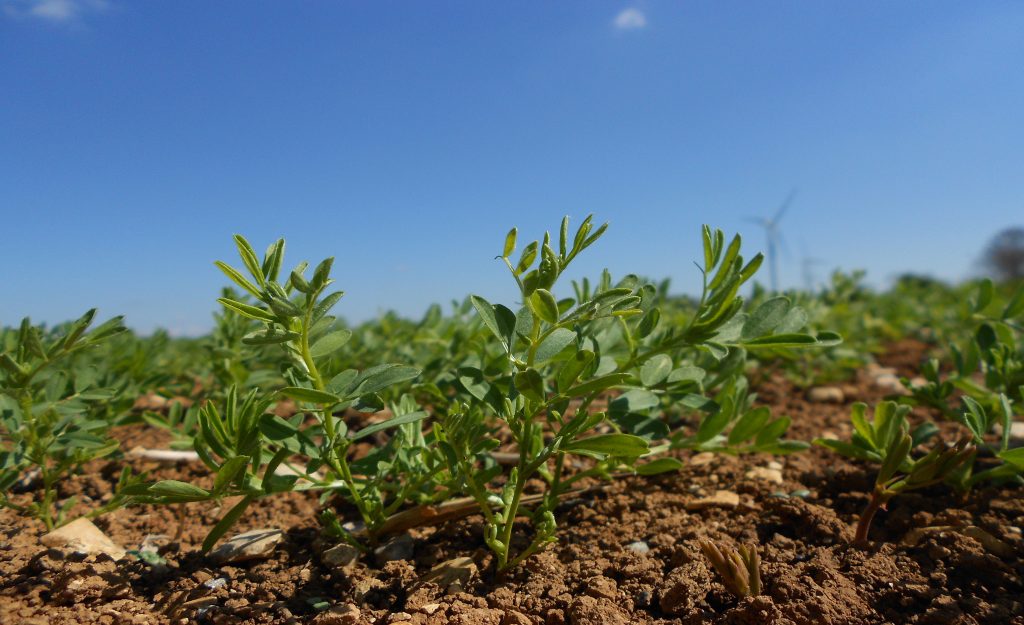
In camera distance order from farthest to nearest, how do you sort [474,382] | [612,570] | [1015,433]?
[1015,433], [612,570], [474,382]

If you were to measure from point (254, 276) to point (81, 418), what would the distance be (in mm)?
1126

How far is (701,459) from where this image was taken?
7.66 ft

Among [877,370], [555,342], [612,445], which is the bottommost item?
[612,445]

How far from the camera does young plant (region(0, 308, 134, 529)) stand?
1.69 meters

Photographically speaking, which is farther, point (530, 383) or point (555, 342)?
point (555, 342)

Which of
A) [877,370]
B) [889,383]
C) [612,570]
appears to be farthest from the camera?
[877,370]

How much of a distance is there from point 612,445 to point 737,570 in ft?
1.18

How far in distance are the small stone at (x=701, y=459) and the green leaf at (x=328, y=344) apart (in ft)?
4.31

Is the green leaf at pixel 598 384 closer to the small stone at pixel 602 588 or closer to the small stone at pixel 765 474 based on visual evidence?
the small stone at pixel 602 588

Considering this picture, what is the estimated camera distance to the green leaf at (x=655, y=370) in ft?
5.67

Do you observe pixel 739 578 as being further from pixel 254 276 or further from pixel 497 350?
pixel 254 276

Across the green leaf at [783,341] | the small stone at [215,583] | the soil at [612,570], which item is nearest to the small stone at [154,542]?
the soil at [612,570]

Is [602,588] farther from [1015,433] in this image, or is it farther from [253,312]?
[1015,433]

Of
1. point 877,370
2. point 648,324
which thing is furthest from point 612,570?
point 877,370
